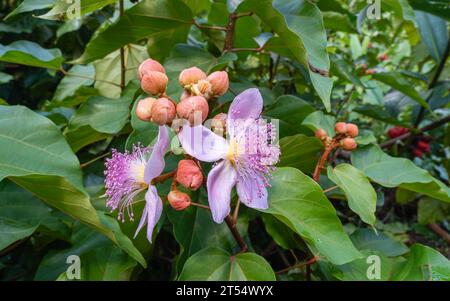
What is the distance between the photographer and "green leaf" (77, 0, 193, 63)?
32.4 inches

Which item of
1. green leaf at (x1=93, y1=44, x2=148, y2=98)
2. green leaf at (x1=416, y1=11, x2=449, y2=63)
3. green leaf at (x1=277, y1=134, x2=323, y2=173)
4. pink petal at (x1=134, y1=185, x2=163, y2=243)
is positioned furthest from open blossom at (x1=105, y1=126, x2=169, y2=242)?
green leaf at (x1=416, y1=11, x2=449, y2=63)

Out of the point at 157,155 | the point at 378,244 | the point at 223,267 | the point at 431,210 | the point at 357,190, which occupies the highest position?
the point at 157,155

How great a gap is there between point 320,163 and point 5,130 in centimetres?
56

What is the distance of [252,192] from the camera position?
2.07 feet

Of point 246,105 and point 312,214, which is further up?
point 246,105

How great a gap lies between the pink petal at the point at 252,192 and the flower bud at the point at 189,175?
8 centimetres

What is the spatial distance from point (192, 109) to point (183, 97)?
0.06 m

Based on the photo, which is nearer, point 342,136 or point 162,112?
point 162,112

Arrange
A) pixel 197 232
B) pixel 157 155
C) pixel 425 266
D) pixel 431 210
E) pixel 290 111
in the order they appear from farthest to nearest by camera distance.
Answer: pixel 431 210
pixel 290 111
pixel 197 232
pixel 425 266
pixel 157 155

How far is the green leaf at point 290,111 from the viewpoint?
863 mm

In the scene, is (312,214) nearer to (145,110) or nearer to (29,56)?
(145,110)

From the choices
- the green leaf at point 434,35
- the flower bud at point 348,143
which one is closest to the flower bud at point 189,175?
the flower bud at point 348,143

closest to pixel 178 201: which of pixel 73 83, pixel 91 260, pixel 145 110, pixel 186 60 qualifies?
pixel 145 110

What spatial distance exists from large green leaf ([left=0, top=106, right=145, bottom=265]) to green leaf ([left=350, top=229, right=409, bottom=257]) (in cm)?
51
